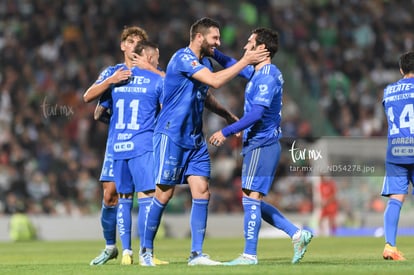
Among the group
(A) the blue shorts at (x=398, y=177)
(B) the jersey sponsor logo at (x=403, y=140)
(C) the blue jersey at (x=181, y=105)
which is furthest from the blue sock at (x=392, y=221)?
(C) the blue jersey at (x=181, y=105)

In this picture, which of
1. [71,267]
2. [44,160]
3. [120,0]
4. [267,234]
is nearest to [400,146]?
[71,267]

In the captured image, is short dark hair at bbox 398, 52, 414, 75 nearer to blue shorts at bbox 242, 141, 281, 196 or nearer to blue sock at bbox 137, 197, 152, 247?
blue shorts at bbox 242, 141, 281, 196

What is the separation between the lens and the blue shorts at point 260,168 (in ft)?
34.7

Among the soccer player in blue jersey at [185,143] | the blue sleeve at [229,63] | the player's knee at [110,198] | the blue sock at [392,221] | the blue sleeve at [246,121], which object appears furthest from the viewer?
the player's knee at [110,198]

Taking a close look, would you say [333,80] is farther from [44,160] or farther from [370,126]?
[44,160]

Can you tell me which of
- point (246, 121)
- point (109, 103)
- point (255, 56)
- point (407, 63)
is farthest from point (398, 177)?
point (109, 103)

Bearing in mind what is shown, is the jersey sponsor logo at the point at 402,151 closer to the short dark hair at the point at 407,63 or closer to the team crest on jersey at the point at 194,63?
the short dark hair at the point at 407,63

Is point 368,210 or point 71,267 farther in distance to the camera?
point 368,210

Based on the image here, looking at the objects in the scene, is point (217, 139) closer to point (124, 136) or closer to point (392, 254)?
point (124, 136)

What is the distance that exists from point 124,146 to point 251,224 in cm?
183

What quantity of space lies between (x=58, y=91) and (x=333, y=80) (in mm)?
7093

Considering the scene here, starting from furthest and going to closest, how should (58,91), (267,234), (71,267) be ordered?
1. (58,91)
2. (267,234)
3. (71,267)

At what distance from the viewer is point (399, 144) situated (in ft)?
38.9

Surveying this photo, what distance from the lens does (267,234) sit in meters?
23.0
